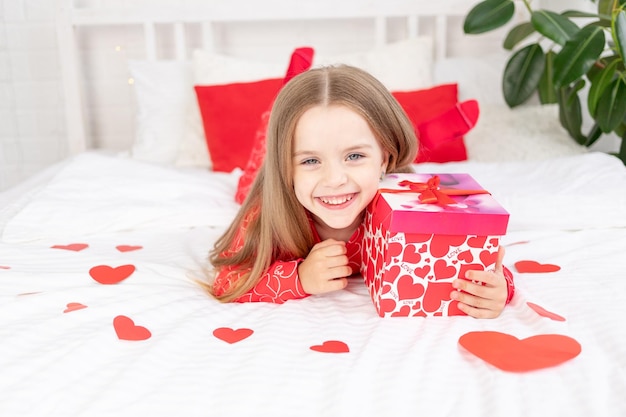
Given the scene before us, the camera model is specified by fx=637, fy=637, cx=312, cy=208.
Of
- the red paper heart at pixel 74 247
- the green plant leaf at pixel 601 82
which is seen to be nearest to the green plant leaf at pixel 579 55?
the green plant leaf at pixel 601 82

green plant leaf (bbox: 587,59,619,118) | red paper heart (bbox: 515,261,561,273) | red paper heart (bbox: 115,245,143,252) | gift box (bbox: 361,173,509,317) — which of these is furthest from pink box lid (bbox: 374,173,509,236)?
green plant leaf (bbox: 587,59,619,118)

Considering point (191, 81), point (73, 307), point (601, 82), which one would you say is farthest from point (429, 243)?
point (191, 81)

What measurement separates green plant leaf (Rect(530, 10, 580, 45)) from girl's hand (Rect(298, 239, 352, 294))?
1.10 meters

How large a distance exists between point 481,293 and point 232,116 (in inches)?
47.7

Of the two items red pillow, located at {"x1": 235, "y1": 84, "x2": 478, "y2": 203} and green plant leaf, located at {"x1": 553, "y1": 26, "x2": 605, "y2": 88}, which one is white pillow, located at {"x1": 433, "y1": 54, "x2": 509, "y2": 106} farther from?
green plant leaf, located at {"x1": 553, "y1": 26, "x2": 605, "y2": 88}

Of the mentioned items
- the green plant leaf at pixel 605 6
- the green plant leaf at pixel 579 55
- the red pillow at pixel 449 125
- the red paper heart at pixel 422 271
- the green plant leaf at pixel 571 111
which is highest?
the green plant leaf at pixel 605 6

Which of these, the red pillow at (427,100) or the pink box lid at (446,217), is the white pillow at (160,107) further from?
the pink box lid at (446,217)

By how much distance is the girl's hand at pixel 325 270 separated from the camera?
1.03m

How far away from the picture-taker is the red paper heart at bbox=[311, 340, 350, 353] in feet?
2.82

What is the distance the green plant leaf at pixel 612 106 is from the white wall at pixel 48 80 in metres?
0.66

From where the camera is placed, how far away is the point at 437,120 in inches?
52.1

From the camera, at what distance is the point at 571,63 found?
169cm

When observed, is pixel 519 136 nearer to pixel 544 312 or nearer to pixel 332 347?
pixel 544 312

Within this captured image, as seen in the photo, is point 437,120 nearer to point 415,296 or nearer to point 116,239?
point 415,296
